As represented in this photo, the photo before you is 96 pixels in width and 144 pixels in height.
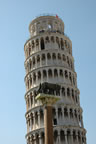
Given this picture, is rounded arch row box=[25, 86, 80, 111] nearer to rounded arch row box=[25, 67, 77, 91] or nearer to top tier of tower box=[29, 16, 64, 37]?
rounded arch row box=[25, 67, 77, 91]

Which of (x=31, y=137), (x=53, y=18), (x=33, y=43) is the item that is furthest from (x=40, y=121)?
(x=53, y=18)

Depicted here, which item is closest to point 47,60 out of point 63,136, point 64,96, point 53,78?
point 53,78

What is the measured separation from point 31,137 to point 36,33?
19.6 m

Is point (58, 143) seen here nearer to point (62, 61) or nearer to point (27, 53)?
point (62, 61)

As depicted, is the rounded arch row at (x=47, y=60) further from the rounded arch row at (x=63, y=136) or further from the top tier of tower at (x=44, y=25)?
the rounded arch row at (x=63, y=136)

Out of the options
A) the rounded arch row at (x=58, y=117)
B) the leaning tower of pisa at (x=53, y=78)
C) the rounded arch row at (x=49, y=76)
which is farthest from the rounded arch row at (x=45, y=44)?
the rounded arch row at (x=58, y=117)

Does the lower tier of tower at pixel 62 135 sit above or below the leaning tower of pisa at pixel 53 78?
below

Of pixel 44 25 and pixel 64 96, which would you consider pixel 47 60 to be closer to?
pixel 64 96

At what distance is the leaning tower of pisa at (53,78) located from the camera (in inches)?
1473

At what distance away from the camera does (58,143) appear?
35844mm

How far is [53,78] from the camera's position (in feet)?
133

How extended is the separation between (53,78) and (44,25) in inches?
482

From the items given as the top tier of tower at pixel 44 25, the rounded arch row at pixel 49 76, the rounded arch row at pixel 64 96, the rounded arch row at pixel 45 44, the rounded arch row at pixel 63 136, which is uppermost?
the top tier of tower at pixel 44 25

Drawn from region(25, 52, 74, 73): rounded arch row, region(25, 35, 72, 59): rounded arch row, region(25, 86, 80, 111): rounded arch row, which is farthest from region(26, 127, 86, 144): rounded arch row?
region(25, 35, 72, 59): rounded arch row
